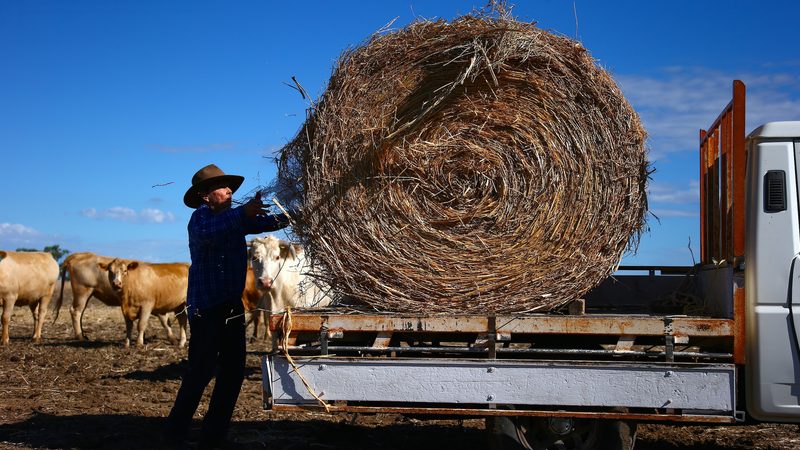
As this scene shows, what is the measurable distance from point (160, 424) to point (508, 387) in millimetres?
3195

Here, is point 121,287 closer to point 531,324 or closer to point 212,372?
point 212,372

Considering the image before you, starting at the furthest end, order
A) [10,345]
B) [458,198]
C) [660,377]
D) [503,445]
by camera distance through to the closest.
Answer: [10,345], [458,198], [503,445], [660,377]

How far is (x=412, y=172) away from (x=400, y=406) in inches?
52.1

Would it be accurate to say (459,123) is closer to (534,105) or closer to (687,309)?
(534,105)

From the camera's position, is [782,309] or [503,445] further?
[503,445]

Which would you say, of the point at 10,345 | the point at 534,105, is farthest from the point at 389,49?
the point at 10,345

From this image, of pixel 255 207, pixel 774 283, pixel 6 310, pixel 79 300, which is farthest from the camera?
pixel 79 300

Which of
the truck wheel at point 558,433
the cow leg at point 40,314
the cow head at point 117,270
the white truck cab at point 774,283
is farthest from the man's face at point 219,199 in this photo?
the cow leg at point 40,314

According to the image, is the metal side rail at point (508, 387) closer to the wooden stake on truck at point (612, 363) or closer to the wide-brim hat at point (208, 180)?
the wooden stake on truck at point (612, 363)

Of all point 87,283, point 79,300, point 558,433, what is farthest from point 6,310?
point 558,433

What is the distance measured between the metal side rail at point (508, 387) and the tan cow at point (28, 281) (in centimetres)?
1054

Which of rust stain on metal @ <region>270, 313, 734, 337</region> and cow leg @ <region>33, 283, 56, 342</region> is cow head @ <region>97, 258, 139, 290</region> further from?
rust stain on metal @ <region>270, 313, 734, 337</region>

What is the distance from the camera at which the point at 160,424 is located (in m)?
6.39

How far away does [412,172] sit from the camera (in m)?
4.88
